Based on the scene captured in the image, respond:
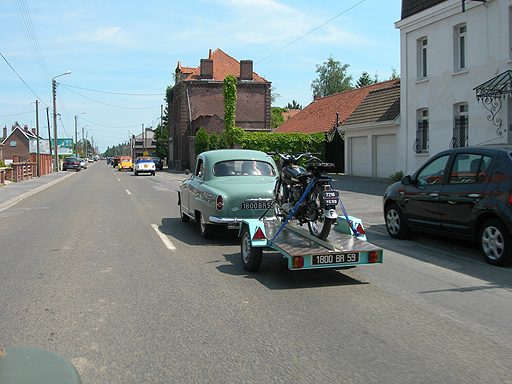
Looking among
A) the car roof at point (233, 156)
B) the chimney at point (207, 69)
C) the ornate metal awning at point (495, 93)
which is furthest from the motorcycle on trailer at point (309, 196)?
the chimney at point (207, 69)

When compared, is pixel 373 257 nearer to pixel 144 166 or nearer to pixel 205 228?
pixel 205 228

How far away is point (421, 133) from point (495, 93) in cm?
523

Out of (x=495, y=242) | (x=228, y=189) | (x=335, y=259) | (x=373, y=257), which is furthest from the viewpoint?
(x=228, y=189)

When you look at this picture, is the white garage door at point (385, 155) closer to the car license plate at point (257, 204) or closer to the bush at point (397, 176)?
the bush at point (397, 176)

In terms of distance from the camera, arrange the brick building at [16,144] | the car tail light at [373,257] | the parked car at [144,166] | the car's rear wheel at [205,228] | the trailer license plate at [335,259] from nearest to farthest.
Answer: the trailer license plate at [335,259], the car tail light at [373,257], the car's rear wheel at [205,228], the parked car at [144,166], the brick building at [16,144]

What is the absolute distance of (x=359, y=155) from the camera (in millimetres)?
27125

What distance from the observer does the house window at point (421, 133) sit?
69.9 ft

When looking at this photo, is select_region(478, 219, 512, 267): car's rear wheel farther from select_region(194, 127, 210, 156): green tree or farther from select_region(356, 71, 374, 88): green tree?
select_region(356, 71, 374, 88): green tree

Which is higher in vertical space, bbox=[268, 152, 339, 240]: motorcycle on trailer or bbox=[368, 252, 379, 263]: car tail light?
bbox=[268, 152, 339, 240]: motorcycle on trailer

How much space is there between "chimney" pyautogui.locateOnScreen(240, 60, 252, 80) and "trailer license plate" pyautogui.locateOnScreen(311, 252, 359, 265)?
54232 millimetres

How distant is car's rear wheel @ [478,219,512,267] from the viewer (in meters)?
6.83

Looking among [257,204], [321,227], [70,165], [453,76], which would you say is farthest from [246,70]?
[321,227]

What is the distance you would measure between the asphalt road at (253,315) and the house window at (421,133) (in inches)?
540

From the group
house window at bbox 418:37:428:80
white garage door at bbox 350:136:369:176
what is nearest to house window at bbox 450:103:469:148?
house window at bbox 418:37:428:80
